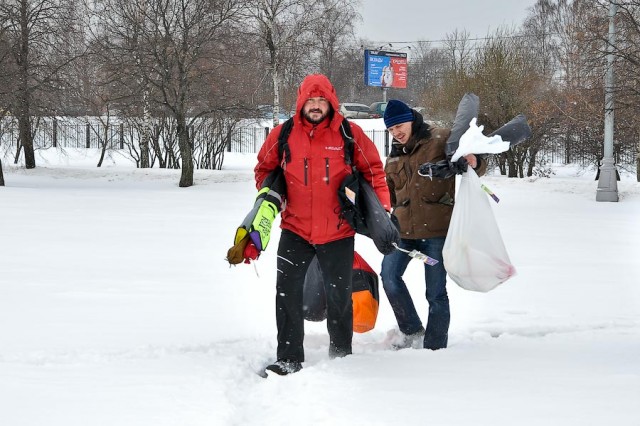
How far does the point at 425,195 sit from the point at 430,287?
1.79 ft

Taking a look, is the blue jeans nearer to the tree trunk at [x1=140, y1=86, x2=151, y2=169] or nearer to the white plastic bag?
the white plastic bag

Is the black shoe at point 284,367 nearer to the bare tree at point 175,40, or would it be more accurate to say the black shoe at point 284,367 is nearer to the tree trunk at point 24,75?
the tree trunk at point 24,75

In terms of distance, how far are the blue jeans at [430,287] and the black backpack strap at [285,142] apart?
87 centimetres

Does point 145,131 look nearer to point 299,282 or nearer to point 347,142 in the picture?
point 299,282

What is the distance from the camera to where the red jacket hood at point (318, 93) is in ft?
12.5

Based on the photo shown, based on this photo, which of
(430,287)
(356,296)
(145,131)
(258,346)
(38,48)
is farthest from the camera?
(145,131)

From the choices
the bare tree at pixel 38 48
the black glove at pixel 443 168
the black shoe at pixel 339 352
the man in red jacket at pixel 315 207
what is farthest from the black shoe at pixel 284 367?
the bare tree at pixel 38 48

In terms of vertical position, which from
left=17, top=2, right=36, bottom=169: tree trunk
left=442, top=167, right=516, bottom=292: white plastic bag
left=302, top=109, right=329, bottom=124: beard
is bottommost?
left=442, top=167, right=516, bottom=292: white plastic bag

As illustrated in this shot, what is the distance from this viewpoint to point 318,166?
12.7 feet

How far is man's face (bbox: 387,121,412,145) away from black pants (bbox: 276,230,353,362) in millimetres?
692

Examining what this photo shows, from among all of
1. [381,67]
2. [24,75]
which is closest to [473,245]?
[24,75]

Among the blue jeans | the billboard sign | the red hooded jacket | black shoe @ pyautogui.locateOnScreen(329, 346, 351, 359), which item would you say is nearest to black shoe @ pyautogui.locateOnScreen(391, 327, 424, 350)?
the blue jeans

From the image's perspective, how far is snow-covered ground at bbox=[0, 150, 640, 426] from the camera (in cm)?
321

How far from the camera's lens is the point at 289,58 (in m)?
24.9
